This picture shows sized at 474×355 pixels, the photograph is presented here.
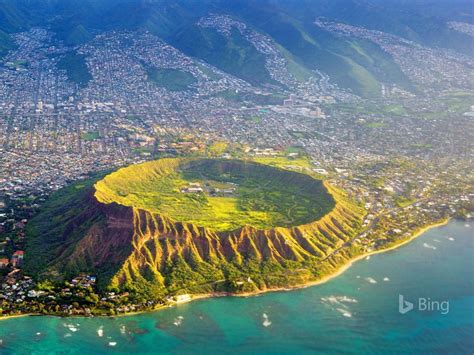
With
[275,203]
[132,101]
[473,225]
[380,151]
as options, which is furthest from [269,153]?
[132,101]

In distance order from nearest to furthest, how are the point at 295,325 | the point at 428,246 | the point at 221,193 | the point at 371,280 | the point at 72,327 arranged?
the point at 72,327 < the point at 295,325 < the point at 371,280 < the point at 428,246 < the point at 221,193

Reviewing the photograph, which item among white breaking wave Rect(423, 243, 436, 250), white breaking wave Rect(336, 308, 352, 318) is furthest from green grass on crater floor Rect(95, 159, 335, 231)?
white breaking wave Rect(336, 308, 352, 318)

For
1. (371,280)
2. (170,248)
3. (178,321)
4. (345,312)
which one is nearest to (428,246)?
(371,280)

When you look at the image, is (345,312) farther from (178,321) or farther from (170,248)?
(170,248)

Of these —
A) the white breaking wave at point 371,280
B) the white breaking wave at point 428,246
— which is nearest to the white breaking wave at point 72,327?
the white breaking wave at point 371,280

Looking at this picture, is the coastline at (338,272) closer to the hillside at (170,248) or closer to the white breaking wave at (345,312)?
the hillside at (170,248)

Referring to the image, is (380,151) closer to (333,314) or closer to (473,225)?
(473,225)
